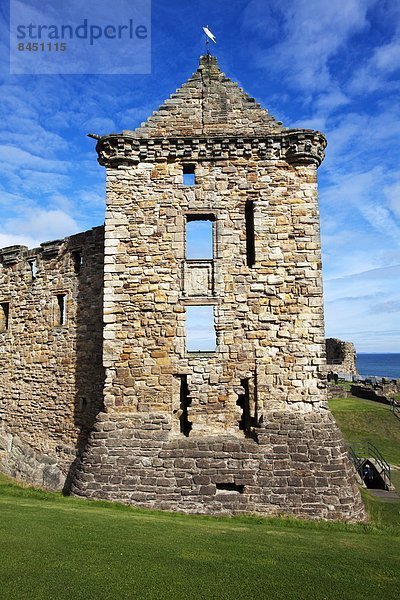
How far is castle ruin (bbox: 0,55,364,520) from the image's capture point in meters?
10.5

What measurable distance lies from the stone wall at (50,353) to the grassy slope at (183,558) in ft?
14.6

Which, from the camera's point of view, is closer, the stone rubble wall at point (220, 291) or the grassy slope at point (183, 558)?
the grassy slope at point (183, 558)

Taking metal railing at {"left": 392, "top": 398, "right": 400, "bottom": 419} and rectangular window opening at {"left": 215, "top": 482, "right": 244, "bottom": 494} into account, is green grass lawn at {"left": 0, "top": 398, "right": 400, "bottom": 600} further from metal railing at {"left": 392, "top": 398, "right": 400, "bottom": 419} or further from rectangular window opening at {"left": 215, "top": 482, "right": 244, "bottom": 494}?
metal railing at {"left": 392, "top": 398, "right": 400, "bottom": 419}

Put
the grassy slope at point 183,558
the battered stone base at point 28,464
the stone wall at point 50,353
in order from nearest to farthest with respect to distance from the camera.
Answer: the grassy slope at point 183,558, the stone wall at point 50,353, the battered stone base at point 28,464

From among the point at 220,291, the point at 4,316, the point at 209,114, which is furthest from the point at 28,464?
the point at 209,114

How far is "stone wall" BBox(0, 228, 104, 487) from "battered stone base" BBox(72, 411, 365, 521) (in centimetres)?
272

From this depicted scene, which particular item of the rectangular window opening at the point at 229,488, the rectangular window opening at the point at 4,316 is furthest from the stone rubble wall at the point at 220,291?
the rectangular window opening at the point at 4,316

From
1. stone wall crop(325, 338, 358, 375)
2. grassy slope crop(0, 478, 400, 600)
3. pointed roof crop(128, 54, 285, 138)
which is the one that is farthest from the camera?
stone wall crop(325, 338, 358, 375)

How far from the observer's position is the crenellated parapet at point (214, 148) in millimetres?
11781

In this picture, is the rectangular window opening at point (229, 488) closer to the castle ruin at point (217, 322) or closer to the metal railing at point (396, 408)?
the castle ruin at point (217, 322)

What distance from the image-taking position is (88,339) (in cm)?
1389

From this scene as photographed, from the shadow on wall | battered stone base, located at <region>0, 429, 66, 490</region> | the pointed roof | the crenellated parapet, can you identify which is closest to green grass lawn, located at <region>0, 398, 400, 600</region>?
the shadow on wall

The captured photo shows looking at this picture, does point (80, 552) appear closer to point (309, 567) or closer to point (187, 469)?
point (309, 567)

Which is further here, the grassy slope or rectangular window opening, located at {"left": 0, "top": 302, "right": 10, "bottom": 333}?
rectangular window opening, located at {"left": 0, "top": 302, "right": 10, "bottom": 333}
